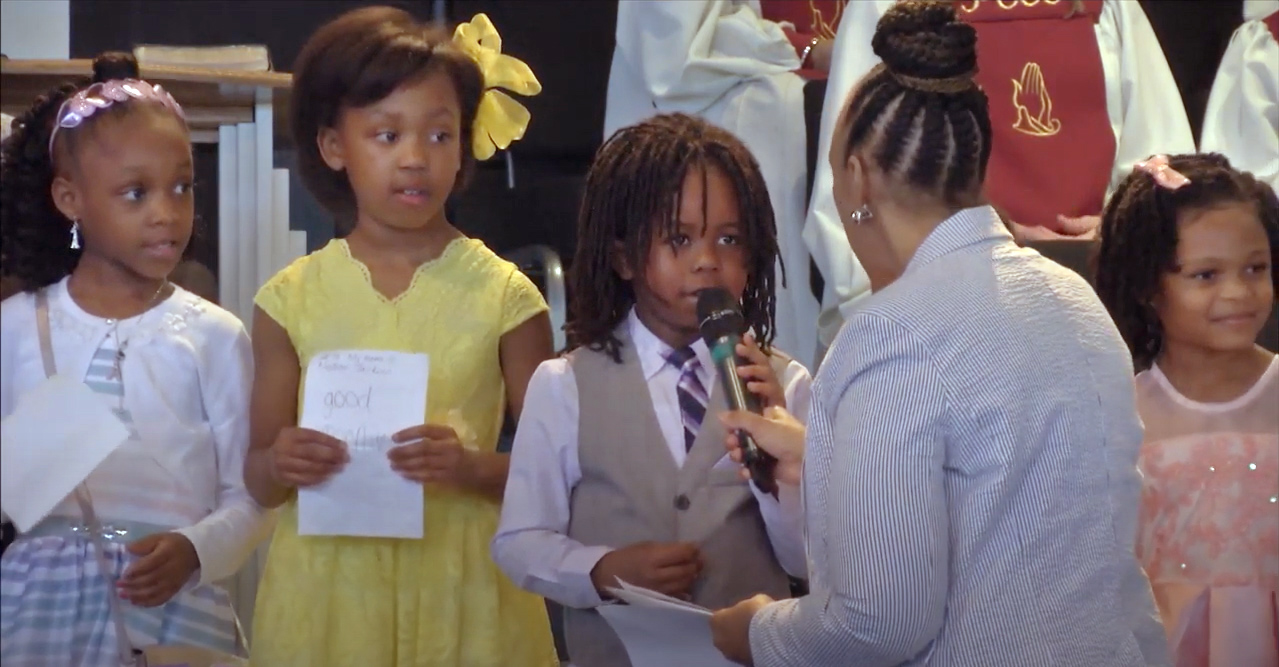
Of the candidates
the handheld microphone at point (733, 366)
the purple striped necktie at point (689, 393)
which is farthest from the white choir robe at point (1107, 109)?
the handheld microphone at point (733, 366)

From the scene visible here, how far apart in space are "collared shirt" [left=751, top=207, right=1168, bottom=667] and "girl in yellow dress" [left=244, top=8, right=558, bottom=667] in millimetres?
378

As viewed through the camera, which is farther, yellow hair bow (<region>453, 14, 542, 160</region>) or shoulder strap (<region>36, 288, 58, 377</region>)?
yellow hair bow (<region>453, 14, 542, 160</region>)

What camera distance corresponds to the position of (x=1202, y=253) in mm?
1780

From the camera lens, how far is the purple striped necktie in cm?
140

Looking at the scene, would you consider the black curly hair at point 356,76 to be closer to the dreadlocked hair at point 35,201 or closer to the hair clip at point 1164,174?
the dreadlocked hair at point 35,201

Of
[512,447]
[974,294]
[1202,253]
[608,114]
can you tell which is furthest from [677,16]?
[974,294]

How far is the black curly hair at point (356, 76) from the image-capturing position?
1428mm

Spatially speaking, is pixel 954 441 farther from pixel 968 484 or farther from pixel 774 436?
pixel 774 436

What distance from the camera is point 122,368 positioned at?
1129mm

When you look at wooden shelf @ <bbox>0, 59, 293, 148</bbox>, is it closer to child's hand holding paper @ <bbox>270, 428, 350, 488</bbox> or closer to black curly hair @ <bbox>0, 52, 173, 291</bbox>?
black curly hair @ <bbox>0, 52, 173, 291</bbox>

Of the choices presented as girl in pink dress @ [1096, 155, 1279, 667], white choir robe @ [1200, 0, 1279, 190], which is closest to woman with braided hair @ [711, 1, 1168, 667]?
girl in pink dress @ [1096, 155, 1279, 667]

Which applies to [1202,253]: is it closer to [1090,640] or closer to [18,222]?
[1090,640]

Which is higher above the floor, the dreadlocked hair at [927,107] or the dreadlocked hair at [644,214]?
the dreadlocked hair at [927,107]

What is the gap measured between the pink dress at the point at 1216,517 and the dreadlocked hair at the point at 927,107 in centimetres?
69
